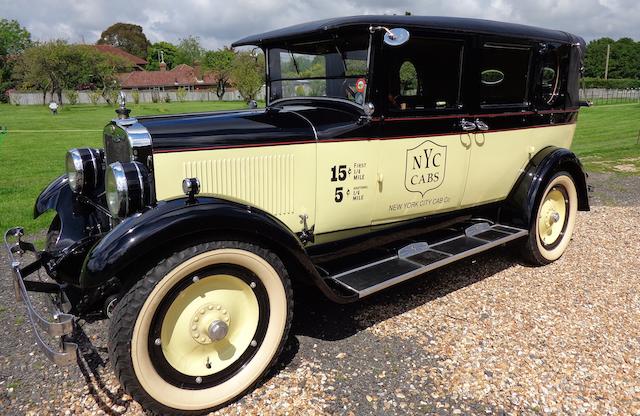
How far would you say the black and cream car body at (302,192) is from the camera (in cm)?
256

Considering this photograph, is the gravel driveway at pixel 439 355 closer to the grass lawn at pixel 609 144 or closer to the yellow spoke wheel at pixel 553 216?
the yellow spoke wheel at pixel 553 216

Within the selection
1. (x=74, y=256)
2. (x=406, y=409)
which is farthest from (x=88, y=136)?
(x=406, y=409)

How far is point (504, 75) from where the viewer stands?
14.0 feet

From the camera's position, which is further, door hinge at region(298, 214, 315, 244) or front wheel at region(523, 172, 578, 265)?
front wheel at region(523, 172, 578, 265)

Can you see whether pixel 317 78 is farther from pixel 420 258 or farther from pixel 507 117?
pixel 507 117

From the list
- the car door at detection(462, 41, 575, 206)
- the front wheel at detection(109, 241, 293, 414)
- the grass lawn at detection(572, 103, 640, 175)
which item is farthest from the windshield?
the grass lawn at detection(572, 103, 640, 175)

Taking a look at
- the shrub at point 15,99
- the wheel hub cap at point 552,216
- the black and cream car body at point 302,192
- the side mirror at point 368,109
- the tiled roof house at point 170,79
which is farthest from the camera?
the tiled roof house at point 170,79

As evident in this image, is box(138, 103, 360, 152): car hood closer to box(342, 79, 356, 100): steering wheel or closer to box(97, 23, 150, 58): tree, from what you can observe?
box(342, 79, 356, 100): steering wheel

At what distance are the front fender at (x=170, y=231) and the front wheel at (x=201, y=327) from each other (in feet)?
0.31

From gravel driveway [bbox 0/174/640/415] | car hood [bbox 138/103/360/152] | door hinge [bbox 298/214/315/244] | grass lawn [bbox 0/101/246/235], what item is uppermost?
car hood [bbox 138/103/360/152]

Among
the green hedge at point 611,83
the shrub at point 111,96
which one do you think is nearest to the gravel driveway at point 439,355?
the shrub at point 111,96

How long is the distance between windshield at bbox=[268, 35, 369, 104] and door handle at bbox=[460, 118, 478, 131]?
1.00m

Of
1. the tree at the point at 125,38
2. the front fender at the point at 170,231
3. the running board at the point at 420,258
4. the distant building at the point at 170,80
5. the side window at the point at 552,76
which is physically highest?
the tree at the point at 125,38

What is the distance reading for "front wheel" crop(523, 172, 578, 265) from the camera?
4763 mm
